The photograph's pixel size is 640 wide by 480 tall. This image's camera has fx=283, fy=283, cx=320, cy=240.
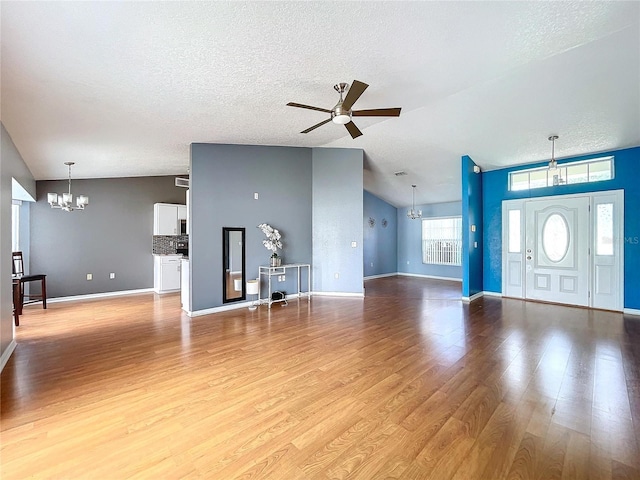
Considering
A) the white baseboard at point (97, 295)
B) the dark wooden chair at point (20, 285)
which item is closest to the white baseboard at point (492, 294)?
the white baseboard at point (97, 295)

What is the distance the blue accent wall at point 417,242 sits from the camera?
30.0 feet

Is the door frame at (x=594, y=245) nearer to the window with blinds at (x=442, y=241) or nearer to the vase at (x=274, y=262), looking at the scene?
the window with blinds at (x=442, y=241)

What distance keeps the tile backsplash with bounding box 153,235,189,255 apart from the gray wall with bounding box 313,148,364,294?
3766 millimetres

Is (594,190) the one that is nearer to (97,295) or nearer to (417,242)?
(417,242)

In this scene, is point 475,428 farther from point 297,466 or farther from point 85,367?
point 85,367

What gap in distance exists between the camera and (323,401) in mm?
2189

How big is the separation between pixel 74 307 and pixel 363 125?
635 centimetres

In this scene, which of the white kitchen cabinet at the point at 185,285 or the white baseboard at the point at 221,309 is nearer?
the white baseboard at the point at 221,309

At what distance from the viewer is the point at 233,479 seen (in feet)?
4.83

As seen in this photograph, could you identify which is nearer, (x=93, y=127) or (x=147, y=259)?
(x=93, y=127)

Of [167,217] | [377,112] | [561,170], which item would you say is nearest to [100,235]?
[167,217]

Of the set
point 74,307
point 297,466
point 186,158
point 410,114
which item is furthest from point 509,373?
point 74,307

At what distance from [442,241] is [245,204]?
6.78 m

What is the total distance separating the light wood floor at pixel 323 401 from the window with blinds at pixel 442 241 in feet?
16.1
